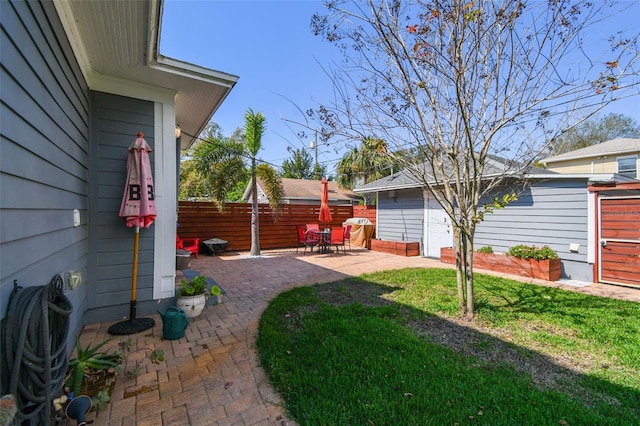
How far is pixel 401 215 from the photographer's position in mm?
10070

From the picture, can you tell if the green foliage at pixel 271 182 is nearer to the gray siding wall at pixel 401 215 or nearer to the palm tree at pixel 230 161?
the palm tree at pixel 230 161

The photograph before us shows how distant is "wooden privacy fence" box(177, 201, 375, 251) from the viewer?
8.97m

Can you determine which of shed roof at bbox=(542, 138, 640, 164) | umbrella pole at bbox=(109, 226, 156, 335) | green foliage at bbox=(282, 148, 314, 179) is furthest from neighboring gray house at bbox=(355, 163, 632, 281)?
green foliage at bbox=(282, 148, 314, 179)

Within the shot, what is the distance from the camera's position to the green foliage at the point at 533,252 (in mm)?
6160

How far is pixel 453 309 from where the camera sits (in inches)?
158

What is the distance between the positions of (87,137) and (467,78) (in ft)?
14.9

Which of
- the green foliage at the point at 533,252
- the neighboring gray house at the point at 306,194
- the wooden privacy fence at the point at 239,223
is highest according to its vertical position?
the neighboring gray house at the point at 306,194

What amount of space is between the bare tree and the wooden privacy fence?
6424mm

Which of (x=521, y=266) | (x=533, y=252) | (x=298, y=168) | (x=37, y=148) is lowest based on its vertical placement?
(x=521, y=266)

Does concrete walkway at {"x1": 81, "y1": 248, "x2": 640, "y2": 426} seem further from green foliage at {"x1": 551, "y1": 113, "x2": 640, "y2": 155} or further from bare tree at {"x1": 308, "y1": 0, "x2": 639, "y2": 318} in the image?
green foliage at {"x1": 551, "y1": 113, "x2": 640, "y2": 155}

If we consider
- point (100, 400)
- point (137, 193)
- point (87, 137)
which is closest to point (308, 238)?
point (137, 193)

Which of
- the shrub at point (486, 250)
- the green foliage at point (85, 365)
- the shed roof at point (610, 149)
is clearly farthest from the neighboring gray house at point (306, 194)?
the green foliage at point (85, 365)

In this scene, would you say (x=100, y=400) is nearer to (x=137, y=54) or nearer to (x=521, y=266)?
(x=137, y=54)

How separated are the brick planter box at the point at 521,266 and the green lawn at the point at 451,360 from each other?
139cm
